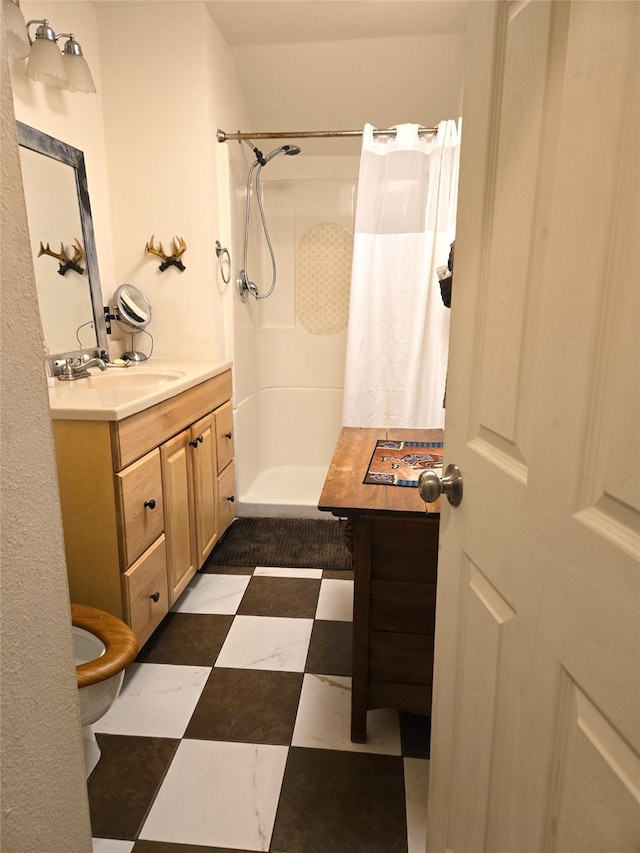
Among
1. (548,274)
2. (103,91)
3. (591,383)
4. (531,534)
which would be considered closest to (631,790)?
(531,534)

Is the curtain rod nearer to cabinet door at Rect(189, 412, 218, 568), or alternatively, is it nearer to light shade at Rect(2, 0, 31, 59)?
light shade at Rect(2, 0, 31, 59)

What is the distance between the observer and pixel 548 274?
57cm

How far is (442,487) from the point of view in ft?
2.89

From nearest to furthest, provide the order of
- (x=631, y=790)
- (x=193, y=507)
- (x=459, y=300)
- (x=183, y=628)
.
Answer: (x=631, y=790) < (x=459, y=300) < (x=183, y=628) < (x=193, y=507)

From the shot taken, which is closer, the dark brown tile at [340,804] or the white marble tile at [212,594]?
the dark brown tile at [340,804]

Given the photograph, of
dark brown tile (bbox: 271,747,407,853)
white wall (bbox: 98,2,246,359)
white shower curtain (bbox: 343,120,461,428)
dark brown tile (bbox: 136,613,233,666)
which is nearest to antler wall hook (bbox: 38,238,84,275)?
white wall (bbox: 98,2,246,359)

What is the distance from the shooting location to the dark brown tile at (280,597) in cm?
207

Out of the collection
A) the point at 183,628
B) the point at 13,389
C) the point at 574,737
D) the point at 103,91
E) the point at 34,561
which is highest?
the point at 103,91

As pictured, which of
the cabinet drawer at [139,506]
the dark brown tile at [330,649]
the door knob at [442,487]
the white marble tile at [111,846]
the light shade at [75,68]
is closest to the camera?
the door knob at [442,487]

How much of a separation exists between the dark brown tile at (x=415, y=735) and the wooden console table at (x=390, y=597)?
0.39 feet

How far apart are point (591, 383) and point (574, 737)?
36 centimetres

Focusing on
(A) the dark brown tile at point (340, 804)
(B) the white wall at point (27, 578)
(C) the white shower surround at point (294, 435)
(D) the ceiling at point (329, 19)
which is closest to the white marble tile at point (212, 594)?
(A) the dark brown tile at point (340, 804)

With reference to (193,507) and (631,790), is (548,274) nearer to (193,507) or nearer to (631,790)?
(631,790)

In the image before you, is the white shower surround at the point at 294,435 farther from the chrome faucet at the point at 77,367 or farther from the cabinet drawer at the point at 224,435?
the chrome faucet at the point at 77,367
